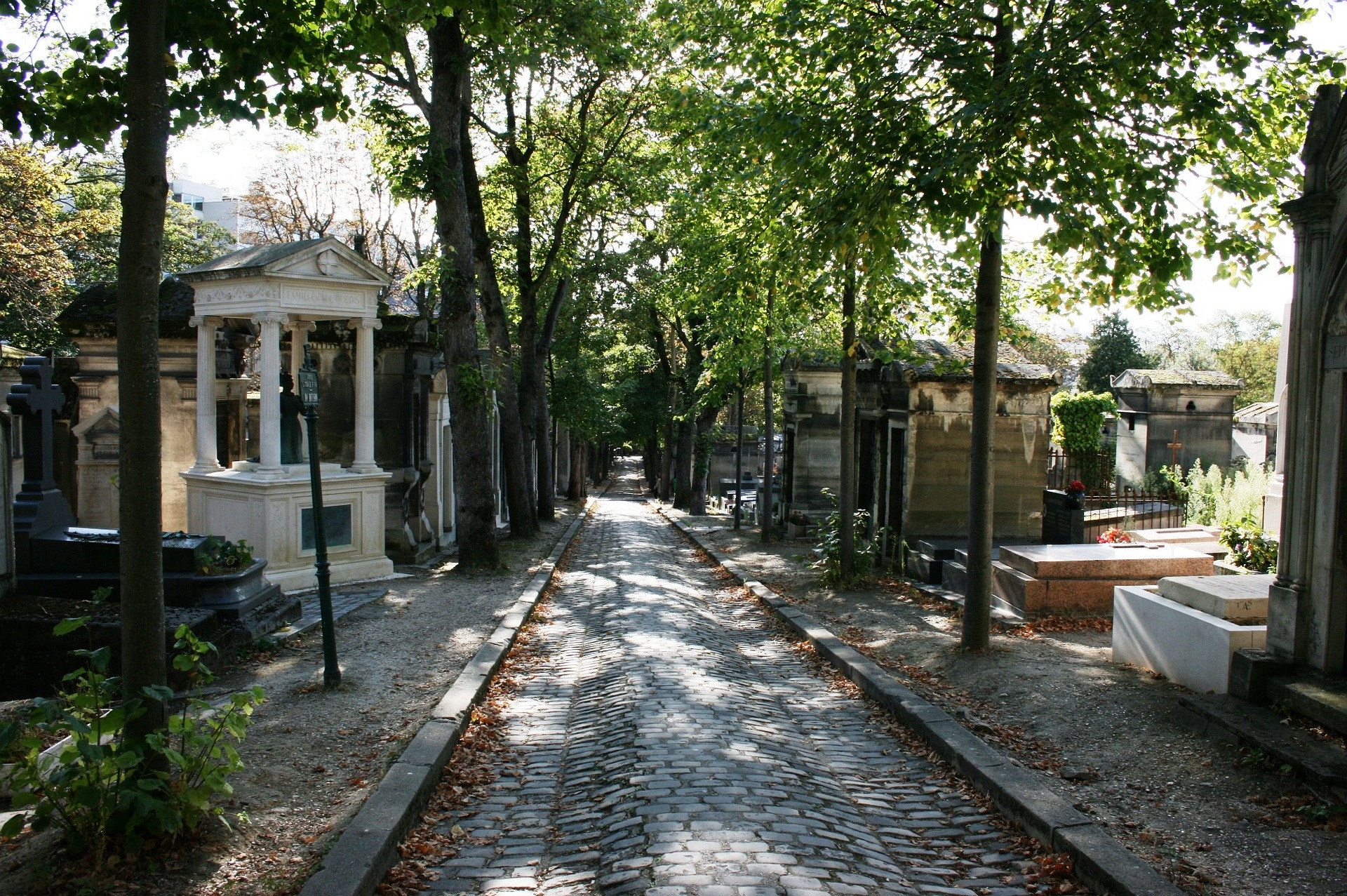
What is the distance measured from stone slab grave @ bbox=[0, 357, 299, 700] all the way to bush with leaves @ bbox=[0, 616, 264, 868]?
12.7 feet

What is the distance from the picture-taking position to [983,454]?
8461 millimetres

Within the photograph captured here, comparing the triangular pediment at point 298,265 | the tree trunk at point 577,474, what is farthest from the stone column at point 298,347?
the tree trunk at point 577,474

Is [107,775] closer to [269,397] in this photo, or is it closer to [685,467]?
[269,397]

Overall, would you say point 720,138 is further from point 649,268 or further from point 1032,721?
point 649,268

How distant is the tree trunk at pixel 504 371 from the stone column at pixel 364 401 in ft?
9.90

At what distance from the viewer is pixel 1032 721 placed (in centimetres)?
657

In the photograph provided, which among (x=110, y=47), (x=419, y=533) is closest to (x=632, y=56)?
(x=419, y=533)

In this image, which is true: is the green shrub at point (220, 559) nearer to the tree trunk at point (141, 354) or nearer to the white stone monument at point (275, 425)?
the white stone monument at point (275, 425)

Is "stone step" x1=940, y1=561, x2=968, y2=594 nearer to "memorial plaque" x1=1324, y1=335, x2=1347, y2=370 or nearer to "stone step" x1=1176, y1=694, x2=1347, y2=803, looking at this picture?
"stone step" x1=1176, y1=694, x2=1347, y2=803

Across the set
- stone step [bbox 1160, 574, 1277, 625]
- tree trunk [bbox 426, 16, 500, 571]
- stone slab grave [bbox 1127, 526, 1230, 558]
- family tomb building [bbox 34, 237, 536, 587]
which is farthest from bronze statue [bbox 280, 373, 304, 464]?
stone slab grave [bbox 1127, 526, 1230, 558]

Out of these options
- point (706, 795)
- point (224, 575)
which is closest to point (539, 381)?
point (224, 575)

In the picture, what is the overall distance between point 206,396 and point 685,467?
2079 centimetres

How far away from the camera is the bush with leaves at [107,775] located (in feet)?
11.7

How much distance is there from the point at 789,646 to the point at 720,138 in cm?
601
